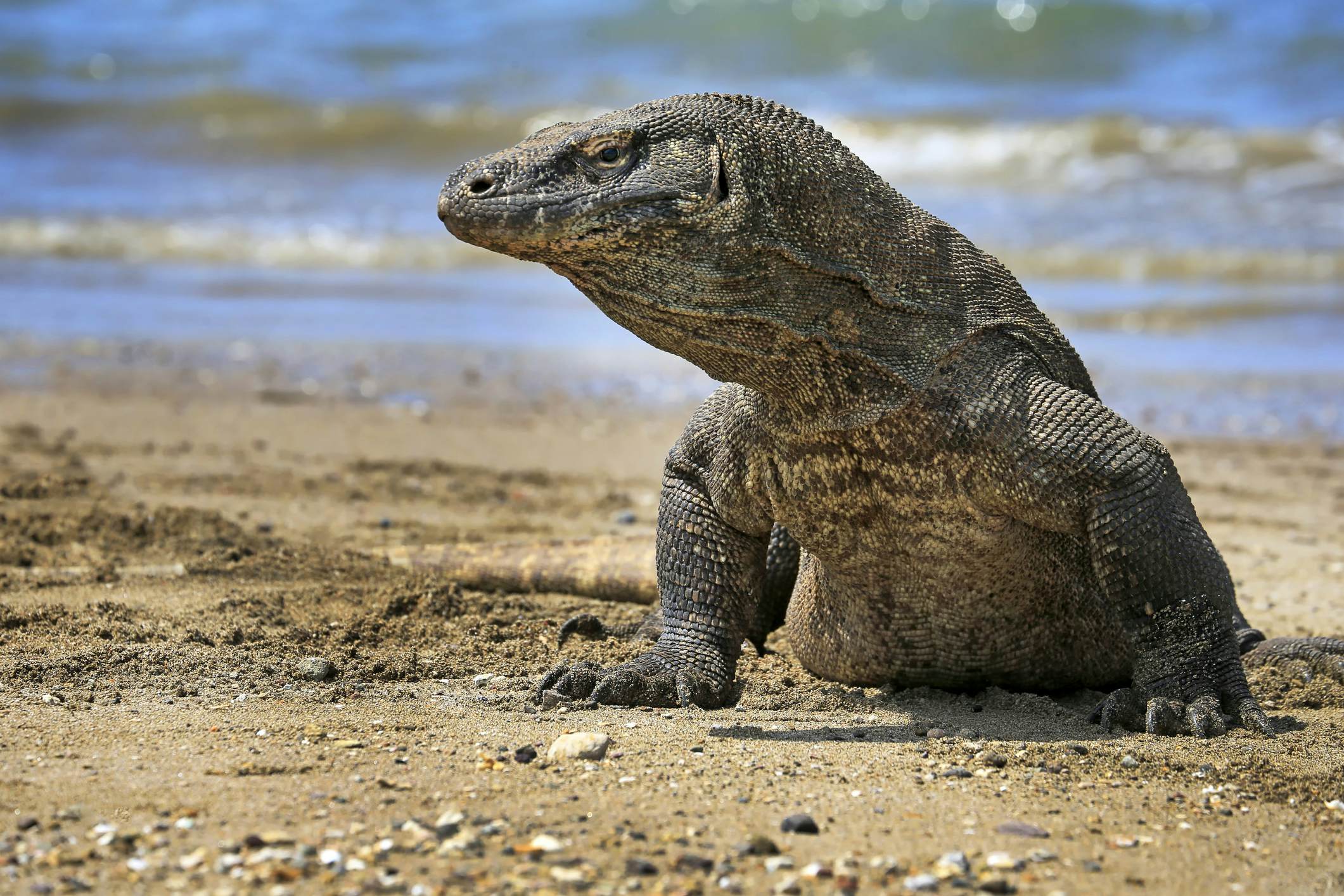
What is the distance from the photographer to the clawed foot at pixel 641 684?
4777mm

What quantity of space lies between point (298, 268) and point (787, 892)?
53.6ft

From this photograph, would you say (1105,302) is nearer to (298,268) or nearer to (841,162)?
(298,268)

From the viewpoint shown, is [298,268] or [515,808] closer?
[515,808]

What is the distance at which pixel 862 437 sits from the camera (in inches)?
174

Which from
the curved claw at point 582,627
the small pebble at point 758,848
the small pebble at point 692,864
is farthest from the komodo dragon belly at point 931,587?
the small pebble at point 692,864

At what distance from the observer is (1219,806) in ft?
12.9

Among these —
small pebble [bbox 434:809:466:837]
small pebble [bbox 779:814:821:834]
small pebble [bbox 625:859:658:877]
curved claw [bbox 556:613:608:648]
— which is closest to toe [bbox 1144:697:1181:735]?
small pebble [bbox 779:814:821:834]

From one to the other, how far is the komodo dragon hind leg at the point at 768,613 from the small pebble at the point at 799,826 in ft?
7.06

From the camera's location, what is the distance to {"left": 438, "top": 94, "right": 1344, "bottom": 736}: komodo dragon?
4.07 meters

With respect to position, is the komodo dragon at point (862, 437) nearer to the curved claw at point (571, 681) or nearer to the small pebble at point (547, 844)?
the curved claw at point (571, 681)

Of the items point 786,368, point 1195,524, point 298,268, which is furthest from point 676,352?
point 298,268

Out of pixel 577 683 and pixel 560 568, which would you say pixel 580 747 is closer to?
pixel 577 683

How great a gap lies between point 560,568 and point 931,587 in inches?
92.9

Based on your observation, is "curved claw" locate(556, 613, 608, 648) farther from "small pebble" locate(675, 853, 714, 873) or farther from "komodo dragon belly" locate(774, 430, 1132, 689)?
"small pebble" locate(675, 853, 714, 873)
